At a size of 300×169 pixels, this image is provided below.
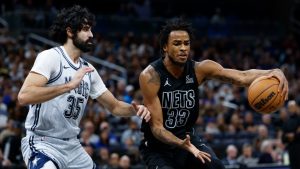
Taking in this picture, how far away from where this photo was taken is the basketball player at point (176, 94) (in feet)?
22.5

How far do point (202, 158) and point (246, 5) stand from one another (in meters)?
23.7

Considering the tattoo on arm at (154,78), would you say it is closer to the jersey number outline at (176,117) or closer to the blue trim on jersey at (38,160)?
the jersey number outline at (176,117)

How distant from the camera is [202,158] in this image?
6.46m

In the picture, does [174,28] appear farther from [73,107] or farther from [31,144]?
[31,144]

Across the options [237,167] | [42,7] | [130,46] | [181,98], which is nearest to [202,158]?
[181,98]

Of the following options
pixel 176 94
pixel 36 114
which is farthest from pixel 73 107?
pixel 176 94

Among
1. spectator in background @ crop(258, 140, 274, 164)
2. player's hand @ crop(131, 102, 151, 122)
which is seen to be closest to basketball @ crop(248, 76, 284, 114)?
player's hand @ crop(131, 102, 151, 122)

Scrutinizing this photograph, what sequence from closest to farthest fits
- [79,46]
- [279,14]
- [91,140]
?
[79,46] → [91,140] → [279,14]

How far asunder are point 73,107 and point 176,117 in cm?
120

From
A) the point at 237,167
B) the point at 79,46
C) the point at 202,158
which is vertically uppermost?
the point at 79,46

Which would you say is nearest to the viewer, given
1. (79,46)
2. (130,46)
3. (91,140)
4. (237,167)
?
(79,46)

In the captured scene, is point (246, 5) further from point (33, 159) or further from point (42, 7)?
point (33, 159)

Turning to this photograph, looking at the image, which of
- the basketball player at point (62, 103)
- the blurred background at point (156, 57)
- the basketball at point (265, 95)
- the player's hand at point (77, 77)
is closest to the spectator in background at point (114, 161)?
the blurred background at point (156, 57)

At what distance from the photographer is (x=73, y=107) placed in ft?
21.2
